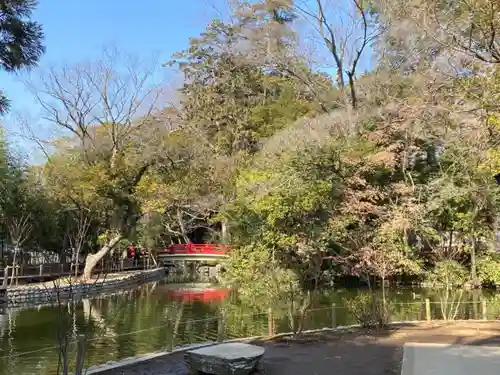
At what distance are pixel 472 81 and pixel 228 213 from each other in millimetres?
14893

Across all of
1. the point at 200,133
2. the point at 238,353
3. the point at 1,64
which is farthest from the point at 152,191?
the point at 1,64

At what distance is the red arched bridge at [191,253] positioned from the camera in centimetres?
3403

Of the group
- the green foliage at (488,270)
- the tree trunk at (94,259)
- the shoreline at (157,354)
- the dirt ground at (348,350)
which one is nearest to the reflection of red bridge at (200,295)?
the tree trunk at (94,259)

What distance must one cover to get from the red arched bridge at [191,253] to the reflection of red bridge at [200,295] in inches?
329

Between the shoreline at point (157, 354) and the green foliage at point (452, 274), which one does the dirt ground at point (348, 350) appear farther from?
the green foliage at point (452, 274)

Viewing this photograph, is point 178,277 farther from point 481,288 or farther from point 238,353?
point 238,353

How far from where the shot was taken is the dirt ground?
8.39 metres

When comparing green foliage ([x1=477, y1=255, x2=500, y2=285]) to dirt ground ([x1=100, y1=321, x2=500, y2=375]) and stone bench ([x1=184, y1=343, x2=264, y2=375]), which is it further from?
stone bench ([x1=184, y1=343, x2=264, y2=375])

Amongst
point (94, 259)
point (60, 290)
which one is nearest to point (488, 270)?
point (60, 290)

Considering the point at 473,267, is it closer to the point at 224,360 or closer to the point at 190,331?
the point at 190,331

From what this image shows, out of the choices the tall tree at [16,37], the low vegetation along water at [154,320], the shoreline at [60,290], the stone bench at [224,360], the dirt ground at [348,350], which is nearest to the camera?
the tall tree at [16,37]

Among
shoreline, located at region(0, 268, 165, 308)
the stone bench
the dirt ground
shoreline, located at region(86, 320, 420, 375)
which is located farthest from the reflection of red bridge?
the stone bench

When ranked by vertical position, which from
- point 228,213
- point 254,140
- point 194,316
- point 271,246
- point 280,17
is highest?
point 280,17

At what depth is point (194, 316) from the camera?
672 inches
